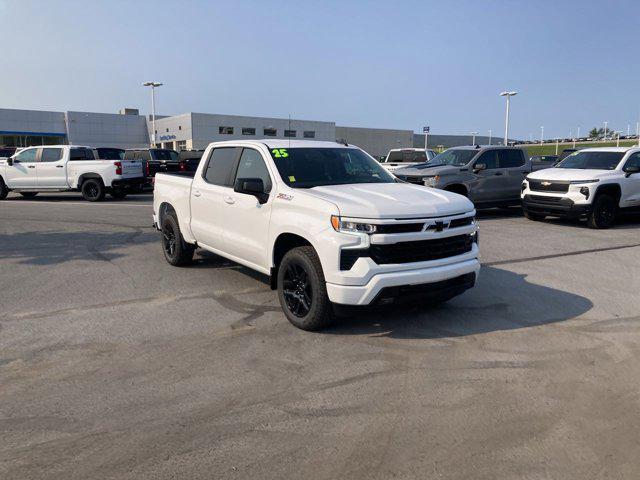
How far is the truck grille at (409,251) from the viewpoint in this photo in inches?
188

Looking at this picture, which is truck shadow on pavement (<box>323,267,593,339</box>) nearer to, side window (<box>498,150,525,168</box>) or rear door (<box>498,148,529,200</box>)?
rear door (<box>498,148,529,200</box>)

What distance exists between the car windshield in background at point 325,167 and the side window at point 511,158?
9005 mm

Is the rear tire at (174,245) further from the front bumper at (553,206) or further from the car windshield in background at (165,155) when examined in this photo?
the car windshield in background at (165,155)

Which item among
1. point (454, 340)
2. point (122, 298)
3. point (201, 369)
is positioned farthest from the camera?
point (122, 298)

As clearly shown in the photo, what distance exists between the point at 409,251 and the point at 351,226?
62 centimetres

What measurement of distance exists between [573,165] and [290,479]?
1294 centimetres

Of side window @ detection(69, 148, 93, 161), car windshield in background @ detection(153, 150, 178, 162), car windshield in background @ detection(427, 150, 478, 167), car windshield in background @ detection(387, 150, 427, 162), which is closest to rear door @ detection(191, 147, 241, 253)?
car windshield in background @ detection(427, 150, 478, 167)

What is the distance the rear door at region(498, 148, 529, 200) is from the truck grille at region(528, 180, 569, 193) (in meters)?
1.28

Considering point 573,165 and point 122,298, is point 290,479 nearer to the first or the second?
point 122,298

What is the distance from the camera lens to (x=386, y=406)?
12.4 ft

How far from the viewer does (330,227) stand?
15.9ft

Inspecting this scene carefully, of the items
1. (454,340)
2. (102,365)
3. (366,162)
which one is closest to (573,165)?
(366,162)

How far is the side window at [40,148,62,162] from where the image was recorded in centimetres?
1872

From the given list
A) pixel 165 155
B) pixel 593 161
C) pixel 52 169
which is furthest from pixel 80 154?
pixel 593 161
